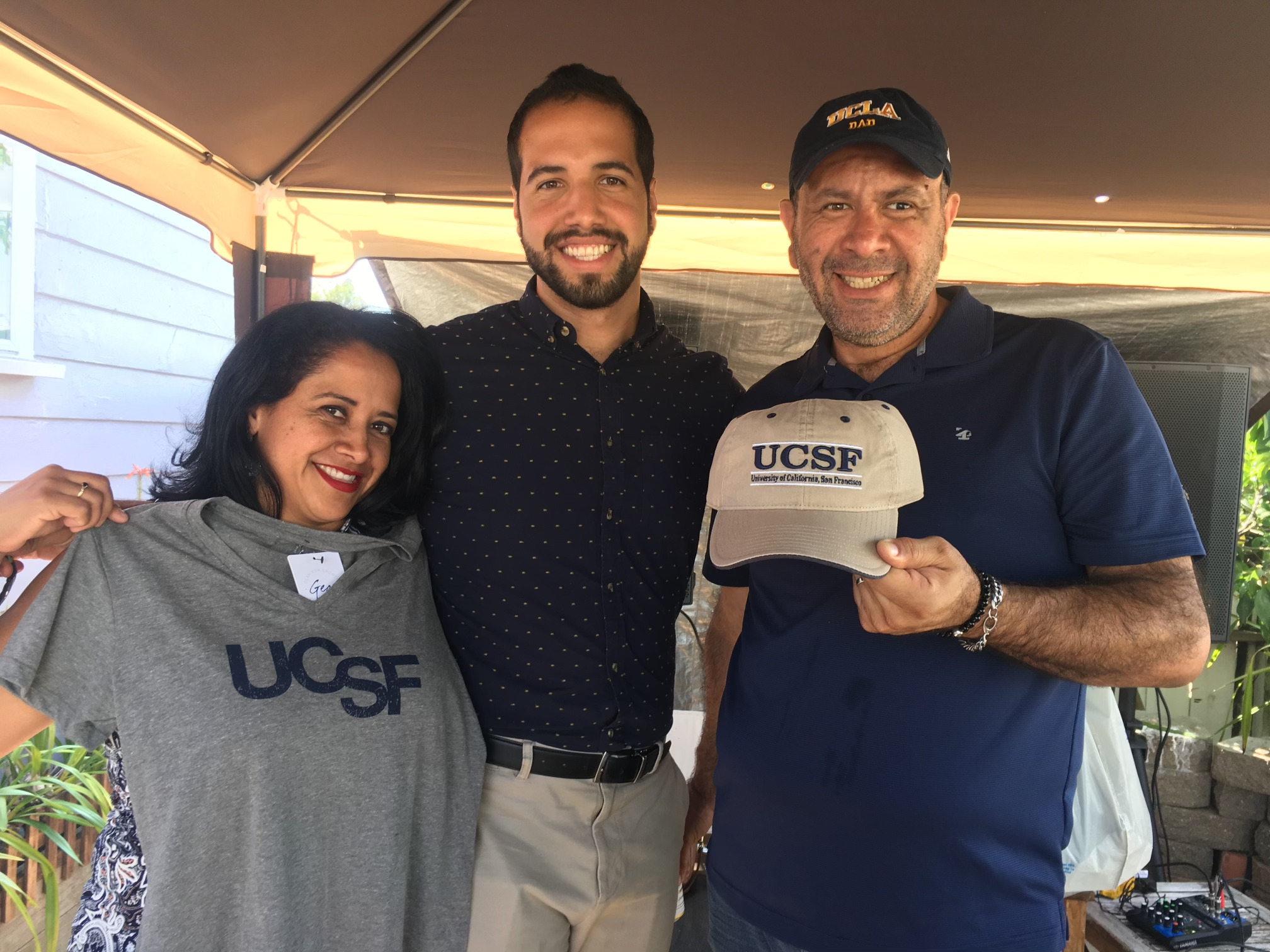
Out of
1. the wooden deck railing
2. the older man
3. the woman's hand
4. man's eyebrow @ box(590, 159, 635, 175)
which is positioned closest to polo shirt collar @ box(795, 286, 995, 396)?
the older man

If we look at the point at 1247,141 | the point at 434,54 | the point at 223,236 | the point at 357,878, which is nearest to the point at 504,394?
the point at 357,878

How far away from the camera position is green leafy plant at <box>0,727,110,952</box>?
7.47 feet

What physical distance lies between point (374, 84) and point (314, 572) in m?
1.42

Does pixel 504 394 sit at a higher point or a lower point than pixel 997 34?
lower

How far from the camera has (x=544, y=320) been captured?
164 cm

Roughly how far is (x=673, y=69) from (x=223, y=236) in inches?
51.5

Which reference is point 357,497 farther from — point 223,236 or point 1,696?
point 223,236

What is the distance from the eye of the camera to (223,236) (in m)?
2.21

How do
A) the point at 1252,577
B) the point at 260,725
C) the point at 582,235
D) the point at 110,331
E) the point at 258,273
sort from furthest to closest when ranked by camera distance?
1. the point at 1252,577
2. the point at 110,331
3. the point at 258,273
4. the point at 582,235
5. the point at 260,725

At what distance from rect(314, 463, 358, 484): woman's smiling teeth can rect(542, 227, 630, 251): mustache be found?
602mm

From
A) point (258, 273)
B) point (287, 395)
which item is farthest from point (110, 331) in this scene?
point (287, 395)

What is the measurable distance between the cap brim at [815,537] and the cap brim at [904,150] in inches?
27.0

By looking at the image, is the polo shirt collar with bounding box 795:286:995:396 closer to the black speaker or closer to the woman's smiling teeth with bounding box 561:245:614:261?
the woman's smiling teeth with bounding box 561:245:614:261

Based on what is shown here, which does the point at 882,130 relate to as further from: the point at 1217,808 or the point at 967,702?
the point at 1217,808
